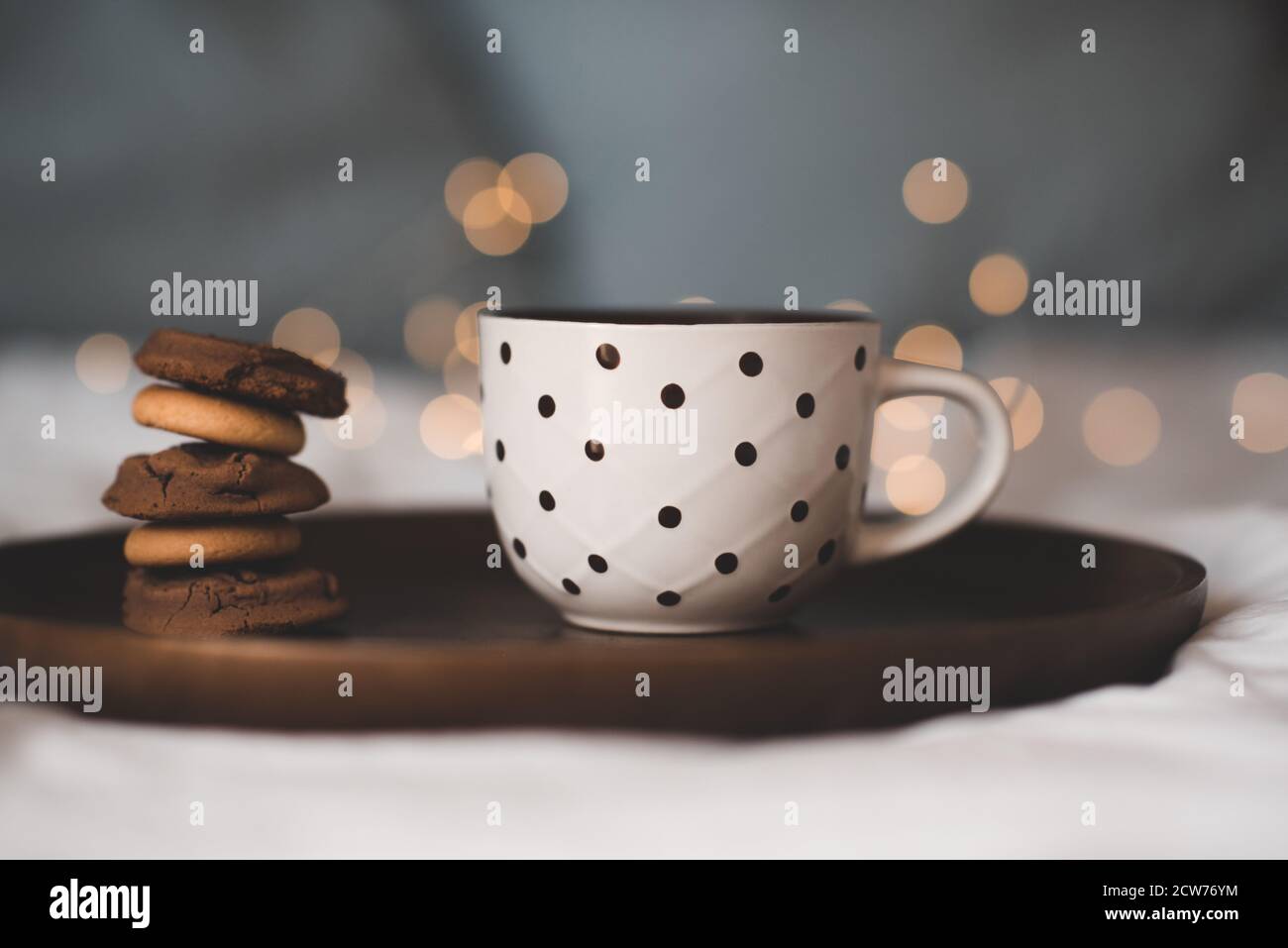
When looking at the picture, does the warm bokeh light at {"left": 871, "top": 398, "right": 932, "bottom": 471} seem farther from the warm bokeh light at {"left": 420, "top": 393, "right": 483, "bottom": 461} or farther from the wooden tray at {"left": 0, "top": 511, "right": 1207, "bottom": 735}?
the wooden tray at {"left": 0, "top": 511, "right": 1207, "bottom": 735}

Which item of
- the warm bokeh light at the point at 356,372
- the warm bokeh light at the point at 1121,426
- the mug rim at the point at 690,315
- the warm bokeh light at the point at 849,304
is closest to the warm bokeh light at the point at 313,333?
the warm bokeh light at the point at 356,372

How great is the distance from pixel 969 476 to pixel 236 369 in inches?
13.2

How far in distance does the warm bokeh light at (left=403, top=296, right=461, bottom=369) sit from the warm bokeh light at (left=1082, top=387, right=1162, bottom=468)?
0.55 meters

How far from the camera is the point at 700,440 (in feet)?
1.89

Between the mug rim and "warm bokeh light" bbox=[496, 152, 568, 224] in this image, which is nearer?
the mug rim

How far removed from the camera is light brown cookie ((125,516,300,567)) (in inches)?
23.4

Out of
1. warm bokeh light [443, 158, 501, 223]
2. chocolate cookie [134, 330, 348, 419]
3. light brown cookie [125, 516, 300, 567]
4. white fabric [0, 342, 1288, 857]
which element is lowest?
white fabric [0, 342, 1288, 857]

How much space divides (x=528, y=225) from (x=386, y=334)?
0.53ft

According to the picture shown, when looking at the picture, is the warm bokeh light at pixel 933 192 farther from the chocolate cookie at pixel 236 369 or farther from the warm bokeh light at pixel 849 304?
the chocolate cookie at pixel 236 369

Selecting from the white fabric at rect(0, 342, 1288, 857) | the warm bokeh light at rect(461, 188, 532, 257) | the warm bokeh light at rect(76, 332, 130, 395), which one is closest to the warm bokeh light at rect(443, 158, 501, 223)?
the warm bokeh light at rect(461, 188, 532, 257)

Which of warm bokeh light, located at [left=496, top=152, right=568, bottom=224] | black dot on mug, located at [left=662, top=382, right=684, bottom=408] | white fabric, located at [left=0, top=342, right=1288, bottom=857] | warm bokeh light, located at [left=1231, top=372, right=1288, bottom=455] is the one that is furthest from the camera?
warm bokeh light, located at [left=496, top=152, right=568, bottom=224]

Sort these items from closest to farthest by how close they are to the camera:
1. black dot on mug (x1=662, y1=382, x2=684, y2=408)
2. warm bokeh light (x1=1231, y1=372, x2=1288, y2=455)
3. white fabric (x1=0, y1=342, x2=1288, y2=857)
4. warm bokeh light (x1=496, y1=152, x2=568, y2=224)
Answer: white fabric (x1=0, y1=342, x2=1288, y2=857) → black dot on mug (x1=662, y1=382, x2=684, y2=408) → warm bokeh light (x1=1231, y1=372, x2=1288, y2=455) → warm bokeh light (x1=496, y1=152, x2=568, y2=224)

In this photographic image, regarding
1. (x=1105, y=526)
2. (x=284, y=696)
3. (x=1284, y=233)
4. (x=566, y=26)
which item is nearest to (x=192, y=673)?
(x=284, y=696)

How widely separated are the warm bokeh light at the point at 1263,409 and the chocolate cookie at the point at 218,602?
0.79m
